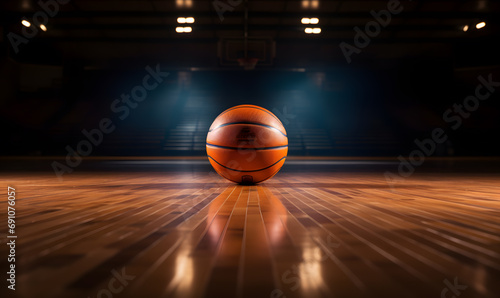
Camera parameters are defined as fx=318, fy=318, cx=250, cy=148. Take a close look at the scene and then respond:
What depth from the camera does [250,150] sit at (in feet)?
7.92

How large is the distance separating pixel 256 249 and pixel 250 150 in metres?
1.47

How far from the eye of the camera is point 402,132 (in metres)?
9.76

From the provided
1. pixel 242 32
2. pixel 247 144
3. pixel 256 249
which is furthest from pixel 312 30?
pixel 256 249

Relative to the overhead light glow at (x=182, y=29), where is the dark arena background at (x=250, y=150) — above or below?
below

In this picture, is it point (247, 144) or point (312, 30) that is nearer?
point (247, 144)

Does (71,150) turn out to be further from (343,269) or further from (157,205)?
(343,269)

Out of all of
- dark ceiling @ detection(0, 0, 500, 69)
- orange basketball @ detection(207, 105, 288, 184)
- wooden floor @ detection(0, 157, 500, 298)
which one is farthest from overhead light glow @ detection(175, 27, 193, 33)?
wooden floor @ detection(0, 157, 500, 298)

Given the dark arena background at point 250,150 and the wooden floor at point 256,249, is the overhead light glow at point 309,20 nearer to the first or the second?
the dark arena background at point 250,150

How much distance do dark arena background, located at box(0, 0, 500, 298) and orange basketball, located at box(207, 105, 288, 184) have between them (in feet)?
0.30

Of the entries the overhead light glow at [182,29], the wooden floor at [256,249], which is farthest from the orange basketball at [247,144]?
the overhead light glow at [182,29]

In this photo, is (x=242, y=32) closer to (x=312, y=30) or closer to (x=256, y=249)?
(x=312, y=30)

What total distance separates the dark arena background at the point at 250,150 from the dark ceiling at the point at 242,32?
61mm

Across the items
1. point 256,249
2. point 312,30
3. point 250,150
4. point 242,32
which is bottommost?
point 256,249

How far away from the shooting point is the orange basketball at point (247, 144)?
→ 2.42 meters
